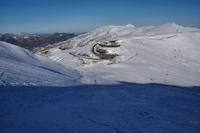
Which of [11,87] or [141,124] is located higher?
[11,87]

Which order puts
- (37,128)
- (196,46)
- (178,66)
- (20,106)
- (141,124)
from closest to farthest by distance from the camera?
(37,128) → (141,124) → (20,106) → (178,66) → (196,46)

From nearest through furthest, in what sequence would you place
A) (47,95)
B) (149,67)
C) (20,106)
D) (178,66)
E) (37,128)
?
(37,128) → (20,106) → (47,95) → (149,67) → (178,66)

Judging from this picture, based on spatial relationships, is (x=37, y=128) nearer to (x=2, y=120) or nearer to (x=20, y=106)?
(x=2, y=120)

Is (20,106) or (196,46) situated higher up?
(196,46)

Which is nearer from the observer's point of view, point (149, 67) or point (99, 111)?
point (99, 111)

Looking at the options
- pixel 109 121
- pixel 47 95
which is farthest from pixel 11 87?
pixel 109 121

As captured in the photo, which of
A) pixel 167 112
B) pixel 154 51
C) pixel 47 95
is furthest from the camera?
pixel 154 51

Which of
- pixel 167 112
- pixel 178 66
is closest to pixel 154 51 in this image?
pixel 178 66

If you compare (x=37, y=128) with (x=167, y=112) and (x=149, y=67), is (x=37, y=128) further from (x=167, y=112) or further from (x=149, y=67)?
(x=149, y=67)

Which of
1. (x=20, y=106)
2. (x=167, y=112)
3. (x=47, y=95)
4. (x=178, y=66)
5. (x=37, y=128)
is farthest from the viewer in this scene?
(x=178, y=66)
